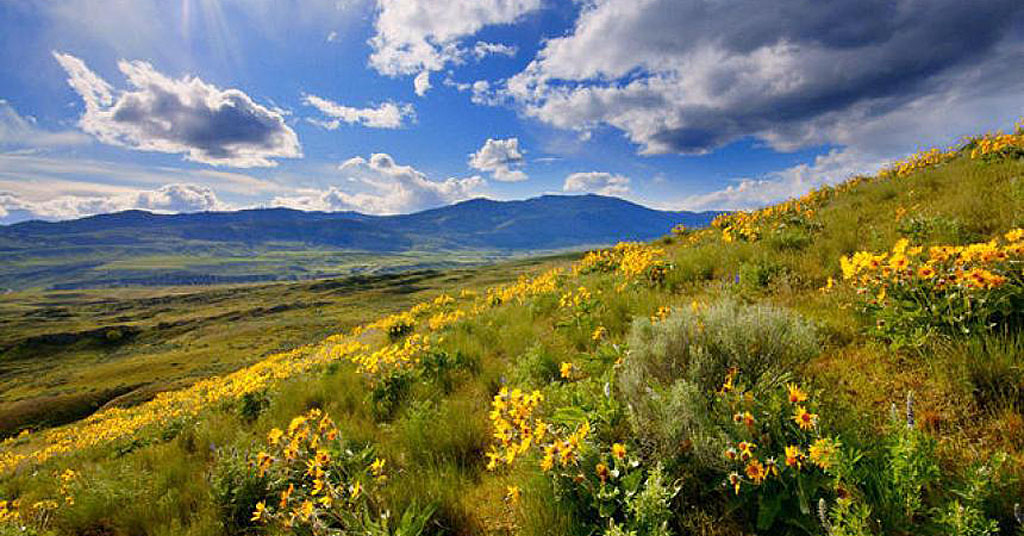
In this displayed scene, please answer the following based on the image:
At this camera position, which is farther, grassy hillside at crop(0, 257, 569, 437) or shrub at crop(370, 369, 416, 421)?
grassy hillside at crop(0, 257, 569, 437)

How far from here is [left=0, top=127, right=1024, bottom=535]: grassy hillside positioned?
2145 millimetres

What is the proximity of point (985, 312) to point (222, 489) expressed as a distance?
6258 mm

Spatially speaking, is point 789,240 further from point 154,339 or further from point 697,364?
point 154,339

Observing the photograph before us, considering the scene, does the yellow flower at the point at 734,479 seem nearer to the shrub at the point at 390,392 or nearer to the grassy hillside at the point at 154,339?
the shrub at the point at 390,392

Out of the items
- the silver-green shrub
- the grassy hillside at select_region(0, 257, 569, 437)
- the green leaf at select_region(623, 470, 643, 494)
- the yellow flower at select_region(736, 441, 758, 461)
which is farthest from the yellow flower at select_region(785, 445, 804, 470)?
the grassy hillside at select_region(0, 257, 569, 437)

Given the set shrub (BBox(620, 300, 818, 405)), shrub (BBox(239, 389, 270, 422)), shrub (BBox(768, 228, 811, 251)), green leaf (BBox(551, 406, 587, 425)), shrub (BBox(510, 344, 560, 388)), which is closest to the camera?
green leaf (BBox(551, 406, 587, 425))

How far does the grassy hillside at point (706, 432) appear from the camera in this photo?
2145 mm

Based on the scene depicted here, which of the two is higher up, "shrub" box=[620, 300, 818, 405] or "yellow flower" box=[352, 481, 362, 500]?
"shrub" box=[620, 300, 818, 405]

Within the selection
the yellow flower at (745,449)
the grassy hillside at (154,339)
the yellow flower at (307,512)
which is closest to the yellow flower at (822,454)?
the yellow flower at (745,449)

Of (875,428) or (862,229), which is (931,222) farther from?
(875,428)

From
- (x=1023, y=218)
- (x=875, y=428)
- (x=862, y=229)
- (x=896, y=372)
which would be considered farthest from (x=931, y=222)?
(x=875, y=428)

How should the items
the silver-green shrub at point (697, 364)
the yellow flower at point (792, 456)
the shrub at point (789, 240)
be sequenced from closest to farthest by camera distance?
the yellow flower at point (792, 456), the silver-green shrub at point (697, 364), the shrub at point (789, 240)

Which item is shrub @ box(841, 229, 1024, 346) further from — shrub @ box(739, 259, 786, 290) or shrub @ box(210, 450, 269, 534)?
shrub @ box(210, 450, 269, 534)

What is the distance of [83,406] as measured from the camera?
38.5 metres
